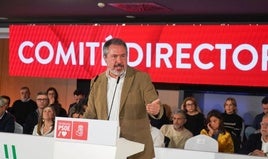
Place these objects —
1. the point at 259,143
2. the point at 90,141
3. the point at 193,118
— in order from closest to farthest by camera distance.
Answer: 1. the point at 90,141
2. the point at 259,143
3. the point at 193,118

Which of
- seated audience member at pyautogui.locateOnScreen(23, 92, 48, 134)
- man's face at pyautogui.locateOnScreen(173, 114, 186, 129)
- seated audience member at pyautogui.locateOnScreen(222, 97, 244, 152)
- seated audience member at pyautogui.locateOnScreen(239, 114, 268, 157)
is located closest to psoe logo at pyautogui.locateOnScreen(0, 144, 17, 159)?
seated audience member at pyautogui.locateOnScreen(23, 92, 48, 134)

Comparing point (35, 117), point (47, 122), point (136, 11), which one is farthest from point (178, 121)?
point (136, 11)

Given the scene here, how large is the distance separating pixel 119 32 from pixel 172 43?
2.09ft

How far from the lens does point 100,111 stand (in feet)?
9.05

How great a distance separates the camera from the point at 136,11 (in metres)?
6.35

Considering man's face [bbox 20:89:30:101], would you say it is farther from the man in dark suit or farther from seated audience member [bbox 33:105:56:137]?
the man in dark suit

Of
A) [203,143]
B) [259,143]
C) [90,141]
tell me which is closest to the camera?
[90,141]

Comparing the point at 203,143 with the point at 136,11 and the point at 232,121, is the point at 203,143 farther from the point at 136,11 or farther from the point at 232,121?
the point at 136,11

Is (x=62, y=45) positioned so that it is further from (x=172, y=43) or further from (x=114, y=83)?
(x=114, y=83)

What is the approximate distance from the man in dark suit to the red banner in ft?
7.90

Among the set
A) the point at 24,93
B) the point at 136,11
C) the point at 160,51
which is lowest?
the point at 24,93

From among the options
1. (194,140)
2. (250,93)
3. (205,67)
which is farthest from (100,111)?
(250,93)

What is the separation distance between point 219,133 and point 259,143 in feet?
Result: 1.14

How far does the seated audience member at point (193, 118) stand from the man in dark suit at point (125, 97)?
2.20m
